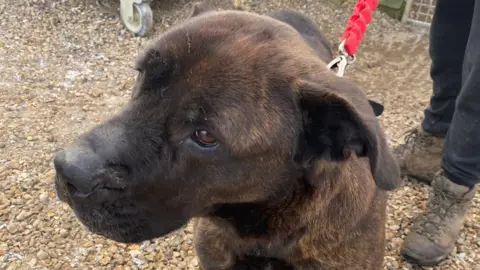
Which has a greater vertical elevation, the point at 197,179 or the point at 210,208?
Result: the point at 197,179

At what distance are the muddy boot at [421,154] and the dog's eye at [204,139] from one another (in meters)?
2.50

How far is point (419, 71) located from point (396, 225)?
2.70 m

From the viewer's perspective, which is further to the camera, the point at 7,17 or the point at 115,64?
the point at 7,17

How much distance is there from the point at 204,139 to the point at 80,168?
472mm

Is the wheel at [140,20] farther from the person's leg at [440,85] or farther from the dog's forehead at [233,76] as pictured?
the dog's forehead at [233,76]

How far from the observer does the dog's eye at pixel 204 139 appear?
199cm

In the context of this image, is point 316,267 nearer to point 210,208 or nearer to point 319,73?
point 210,208

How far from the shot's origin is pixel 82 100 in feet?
16.0

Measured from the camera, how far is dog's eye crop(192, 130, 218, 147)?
1.99 meters

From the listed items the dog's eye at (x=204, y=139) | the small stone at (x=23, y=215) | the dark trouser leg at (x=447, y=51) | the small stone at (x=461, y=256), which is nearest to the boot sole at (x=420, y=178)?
the dark trouser leg at (x=447, y=51)

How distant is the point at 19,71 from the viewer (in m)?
5.16

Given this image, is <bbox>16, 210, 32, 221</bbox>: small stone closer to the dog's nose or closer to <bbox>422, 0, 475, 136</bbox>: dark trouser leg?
the dog's nose

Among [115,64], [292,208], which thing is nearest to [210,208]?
[292,208]

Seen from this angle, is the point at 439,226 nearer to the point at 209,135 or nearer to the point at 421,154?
the point at 421,154
